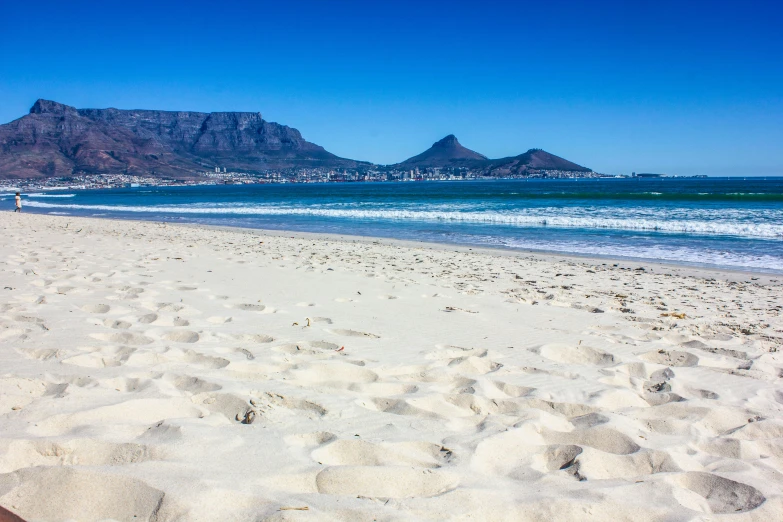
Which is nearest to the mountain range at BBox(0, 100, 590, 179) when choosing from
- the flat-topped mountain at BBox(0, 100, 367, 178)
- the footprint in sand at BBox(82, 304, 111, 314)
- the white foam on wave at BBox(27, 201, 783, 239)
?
the flat-topped mountain at BBox(0, 100, 367, 178)

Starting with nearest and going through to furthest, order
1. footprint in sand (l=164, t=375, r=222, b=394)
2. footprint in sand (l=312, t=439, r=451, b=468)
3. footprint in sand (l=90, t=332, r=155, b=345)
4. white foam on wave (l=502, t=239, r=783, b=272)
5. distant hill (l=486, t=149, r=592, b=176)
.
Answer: footprint in sand (l=312, t=439, r=451, b=468) → footprint in sand (l=164, t=375, r=222, b=394) → footprint in sand (l=90, t=332, r=155, b=345) → white foam on wave (l=502, t=239, r=783, b=272) → distant hill (l=486, t=149, r=592, b=176)

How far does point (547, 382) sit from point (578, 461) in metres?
1.04

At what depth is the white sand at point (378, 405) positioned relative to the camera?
1.82 metres

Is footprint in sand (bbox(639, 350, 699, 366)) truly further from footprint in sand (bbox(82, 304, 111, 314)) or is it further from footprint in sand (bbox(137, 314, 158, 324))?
footprint in sand (bbox(82, 304, 111, 314))

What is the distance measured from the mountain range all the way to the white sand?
135972mm

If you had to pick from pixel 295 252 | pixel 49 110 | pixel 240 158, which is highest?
pixel 49 110

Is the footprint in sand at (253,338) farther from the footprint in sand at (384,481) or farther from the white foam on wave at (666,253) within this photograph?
the white foam on wave at (666,253)

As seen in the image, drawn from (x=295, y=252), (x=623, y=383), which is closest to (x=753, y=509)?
(x=623, y=383)

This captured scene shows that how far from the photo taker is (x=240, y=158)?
17188 cm

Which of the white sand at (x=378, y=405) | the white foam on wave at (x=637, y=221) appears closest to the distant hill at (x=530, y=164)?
the white foam on wave at (x=637, y=221)

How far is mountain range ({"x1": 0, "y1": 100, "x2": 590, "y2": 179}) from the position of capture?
12862 cm

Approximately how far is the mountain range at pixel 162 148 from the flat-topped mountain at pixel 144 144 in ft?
0.70

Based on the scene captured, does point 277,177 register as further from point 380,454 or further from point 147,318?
point 380,454

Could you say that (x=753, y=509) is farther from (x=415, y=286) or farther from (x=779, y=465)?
(x=415, y=286)
